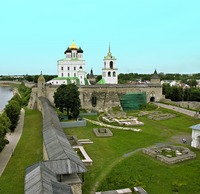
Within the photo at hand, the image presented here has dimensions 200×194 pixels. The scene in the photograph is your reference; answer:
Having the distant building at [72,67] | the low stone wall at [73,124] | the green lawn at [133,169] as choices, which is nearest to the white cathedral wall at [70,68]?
the distant building at [72,67]

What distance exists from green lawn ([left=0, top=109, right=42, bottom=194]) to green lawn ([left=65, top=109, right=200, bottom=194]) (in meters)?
4.26

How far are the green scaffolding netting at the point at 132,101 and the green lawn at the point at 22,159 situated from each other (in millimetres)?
20518

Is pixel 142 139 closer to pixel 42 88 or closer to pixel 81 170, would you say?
pixel 81 170

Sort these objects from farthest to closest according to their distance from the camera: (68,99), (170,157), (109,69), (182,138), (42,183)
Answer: (109,69), (68,99), (182,138), (170,157), (42,183)

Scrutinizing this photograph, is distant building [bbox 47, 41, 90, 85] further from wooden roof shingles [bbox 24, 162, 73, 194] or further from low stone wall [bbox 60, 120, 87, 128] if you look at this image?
wooden roof shingles [bbox 24, 162, 73, 194]

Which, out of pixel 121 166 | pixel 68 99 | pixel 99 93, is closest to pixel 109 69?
pixel 99 93

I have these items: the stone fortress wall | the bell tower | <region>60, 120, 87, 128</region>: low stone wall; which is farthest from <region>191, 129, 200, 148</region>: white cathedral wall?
the bell tower

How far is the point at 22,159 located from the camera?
813 inches

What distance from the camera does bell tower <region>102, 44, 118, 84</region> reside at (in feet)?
178

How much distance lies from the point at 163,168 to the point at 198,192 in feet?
11.7

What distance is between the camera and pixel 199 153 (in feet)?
70.3

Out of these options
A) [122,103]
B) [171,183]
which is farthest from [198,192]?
[122,103]

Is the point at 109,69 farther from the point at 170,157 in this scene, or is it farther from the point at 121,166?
the point at 121,166

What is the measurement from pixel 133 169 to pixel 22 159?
29.8ft
